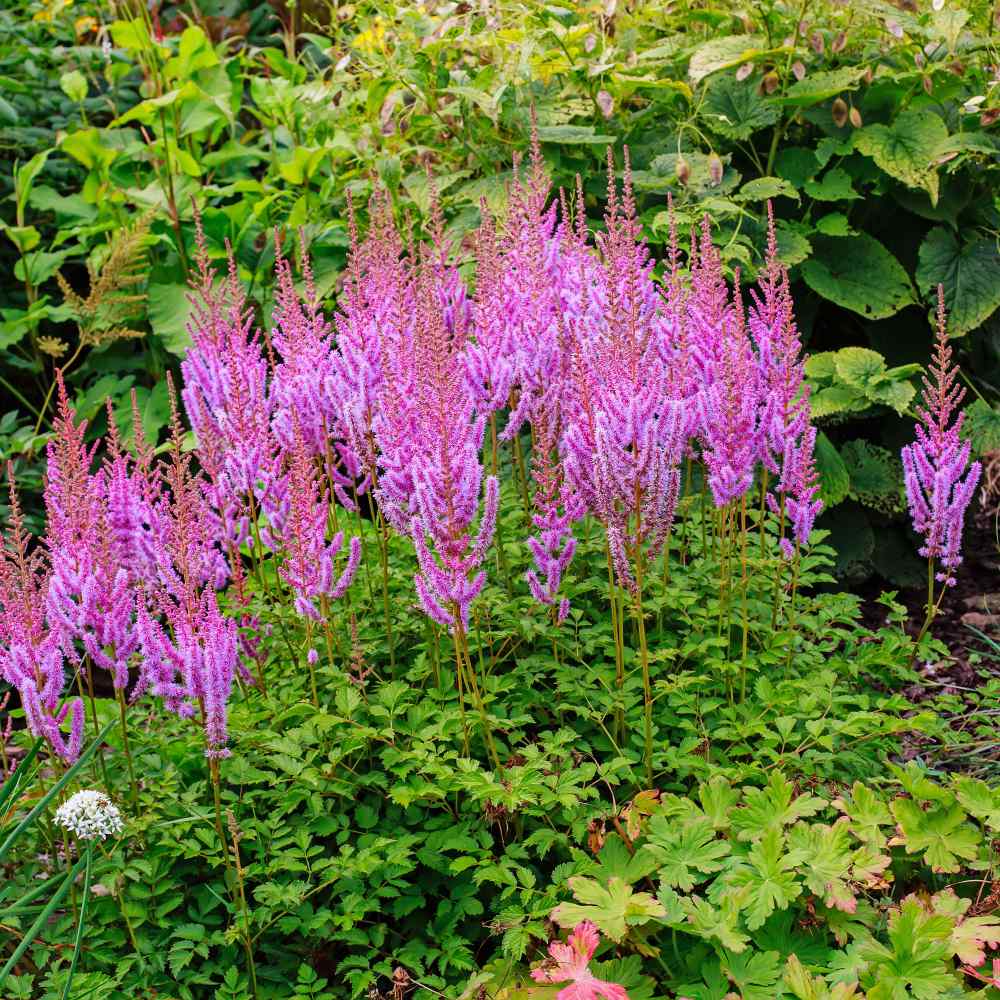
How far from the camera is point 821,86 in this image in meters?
4.80

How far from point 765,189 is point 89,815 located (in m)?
3.61

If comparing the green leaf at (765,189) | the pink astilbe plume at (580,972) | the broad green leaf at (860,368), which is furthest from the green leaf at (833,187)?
the pink astilbe plume at (580,972)

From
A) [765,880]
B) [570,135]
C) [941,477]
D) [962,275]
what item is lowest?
[765,880]

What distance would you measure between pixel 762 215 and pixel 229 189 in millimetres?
2840

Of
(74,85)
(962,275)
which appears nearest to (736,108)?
(962,275)

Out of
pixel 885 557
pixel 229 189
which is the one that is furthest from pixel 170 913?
pixel 229 189

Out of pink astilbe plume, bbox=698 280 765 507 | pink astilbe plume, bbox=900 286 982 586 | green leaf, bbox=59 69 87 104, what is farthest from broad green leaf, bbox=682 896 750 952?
green leaf, bbox=59 69 87 104

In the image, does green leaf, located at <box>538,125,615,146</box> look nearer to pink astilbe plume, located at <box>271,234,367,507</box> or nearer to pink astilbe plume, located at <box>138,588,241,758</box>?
pink astilbe plume, located at <box>271,234,367,507</box>

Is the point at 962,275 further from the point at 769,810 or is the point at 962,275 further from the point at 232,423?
the point at 232,423

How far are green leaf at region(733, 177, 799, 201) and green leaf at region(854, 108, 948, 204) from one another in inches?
13.7

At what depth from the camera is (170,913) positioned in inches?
107

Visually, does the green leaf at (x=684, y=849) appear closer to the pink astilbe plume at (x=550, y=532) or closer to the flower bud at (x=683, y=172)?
the pink astilbe plume at (x=550, y=532)

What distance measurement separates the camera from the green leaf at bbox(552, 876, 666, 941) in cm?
227

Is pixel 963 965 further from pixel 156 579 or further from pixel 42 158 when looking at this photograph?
pixel 42 158
